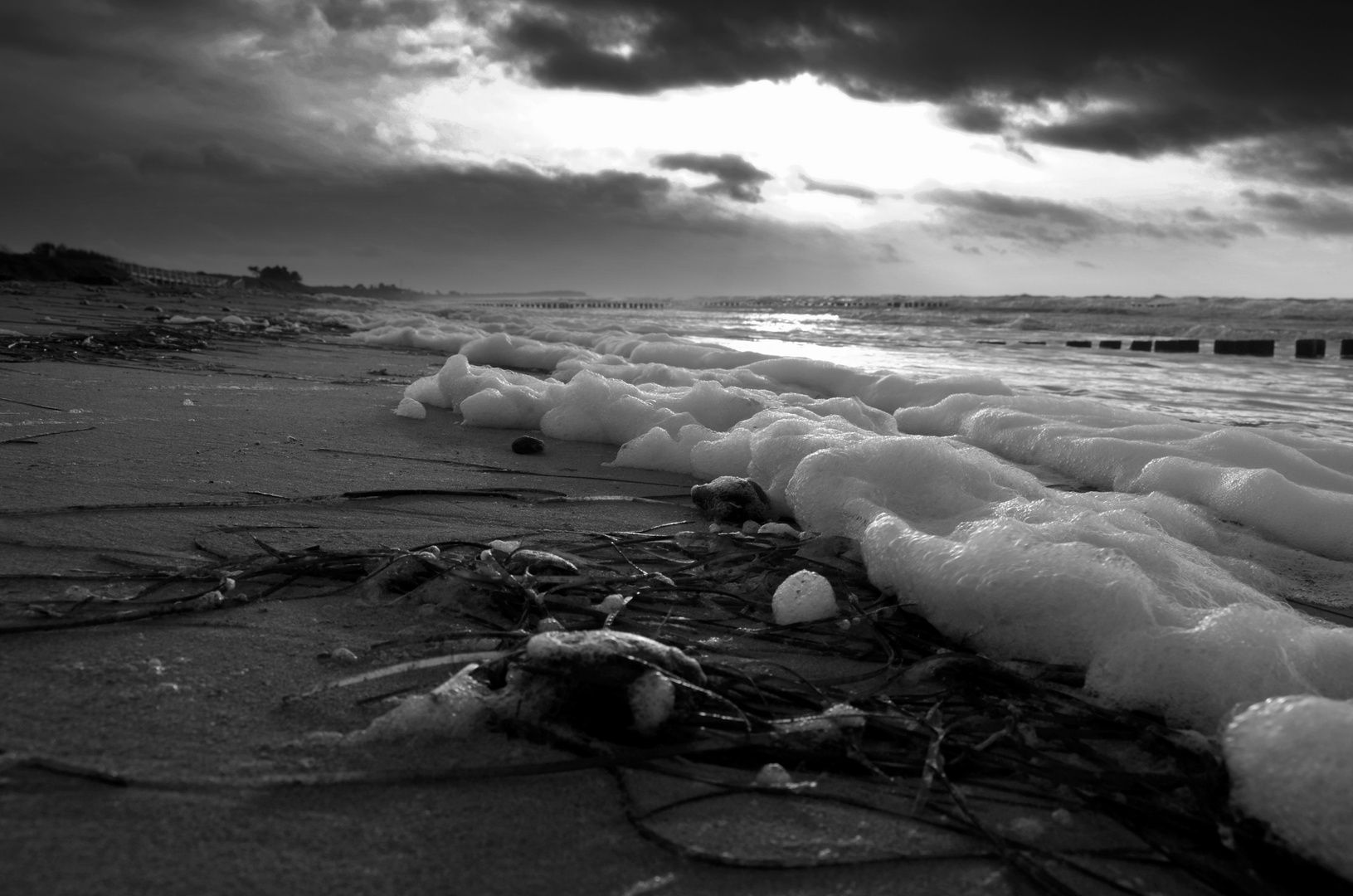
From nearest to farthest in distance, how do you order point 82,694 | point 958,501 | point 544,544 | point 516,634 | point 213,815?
point 213,815
point 82,694
point 516,634
point 544,544
point 958,501

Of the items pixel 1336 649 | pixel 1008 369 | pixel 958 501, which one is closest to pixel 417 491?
pixel 958 501

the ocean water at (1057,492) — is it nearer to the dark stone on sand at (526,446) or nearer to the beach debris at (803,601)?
the beach debris at (803,601)

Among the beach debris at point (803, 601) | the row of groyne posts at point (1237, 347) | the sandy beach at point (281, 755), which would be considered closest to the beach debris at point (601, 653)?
the sandy beach at point (281, 755)

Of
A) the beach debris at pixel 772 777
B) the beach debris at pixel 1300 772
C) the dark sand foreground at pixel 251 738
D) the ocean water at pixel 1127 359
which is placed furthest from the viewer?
the ocean water at pixel 1127 359

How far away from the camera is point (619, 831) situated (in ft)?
3.69

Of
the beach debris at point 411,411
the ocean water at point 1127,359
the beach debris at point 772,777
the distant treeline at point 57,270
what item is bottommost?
the beach debris at point 772,777

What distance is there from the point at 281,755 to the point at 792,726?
73 centimetres

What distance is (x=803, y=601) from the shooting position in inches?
74.6

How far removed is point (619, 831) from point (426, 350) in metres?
Result: 8.41

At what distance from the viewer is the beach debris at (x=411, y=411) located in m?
4.20

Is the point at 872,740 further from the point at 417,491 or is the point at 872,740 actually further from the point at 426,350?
the point at 426,350

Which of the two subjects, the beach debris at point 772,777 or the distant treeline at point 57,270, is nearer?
the beach debris at point 772,777

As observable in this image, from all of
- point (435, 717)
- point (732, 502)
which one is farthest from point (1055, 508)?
point (435, 717)

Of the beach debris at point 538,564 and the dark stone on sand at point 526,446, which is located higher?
the dark stone on sand at point 526,446
